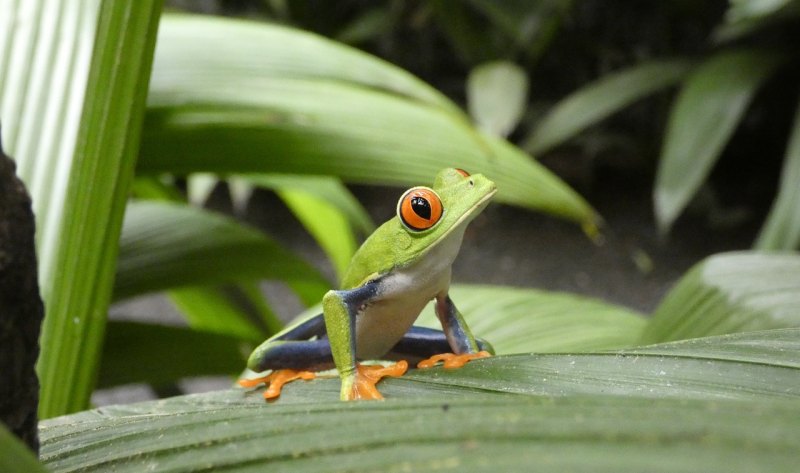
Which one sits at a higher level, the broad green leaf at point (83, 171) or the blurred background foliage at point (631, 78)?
the blurred background foliage at point (631, 78)

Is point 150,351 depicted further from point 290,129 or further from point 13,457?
point 13,457

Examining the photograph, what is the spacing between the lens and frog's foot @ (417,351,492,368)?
0.41 meters

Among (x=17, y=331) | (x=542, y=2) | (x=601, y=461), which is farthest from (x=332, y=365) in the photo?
(x=542, y=2)

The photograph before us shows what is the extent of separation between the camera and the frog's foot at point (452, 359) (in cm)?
41

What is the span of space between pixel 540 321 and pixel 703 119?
1.41 m

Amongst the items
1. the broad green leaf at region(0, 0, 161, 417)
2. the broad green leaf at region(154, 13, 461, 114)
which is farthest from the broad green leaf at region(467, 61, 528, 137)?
the broad green leaf at region(0, 0, 161, 417)

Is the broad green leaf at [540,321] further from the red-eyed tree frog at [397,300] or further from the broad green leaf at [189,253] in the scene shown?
the broad green leaf at [189,253]

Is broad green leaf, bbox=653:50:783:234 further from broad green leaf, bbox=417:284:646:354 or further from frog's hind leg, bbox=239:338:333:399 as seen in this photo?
frog's hind leg, bbox=239:338:333:399

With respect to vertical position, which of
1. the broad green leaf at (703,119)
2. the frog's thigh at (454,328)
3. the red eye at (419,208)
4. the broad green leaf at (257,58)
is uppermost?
the broad green leaf at (703,119)

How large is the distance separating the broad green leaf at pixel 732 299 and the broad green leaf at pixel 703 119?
46.4 inches

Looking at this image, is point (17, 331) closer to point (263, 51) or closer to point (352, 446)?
point (352, 446)

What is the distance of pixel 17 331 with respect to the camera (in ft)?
0.96

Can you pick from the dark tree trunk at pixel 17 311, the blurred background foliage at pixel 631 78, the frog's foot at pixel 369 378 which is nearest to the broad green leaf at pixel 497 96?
the blurred background foliage at pixel 631 78

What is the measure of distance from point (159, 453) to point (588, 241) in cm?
231
